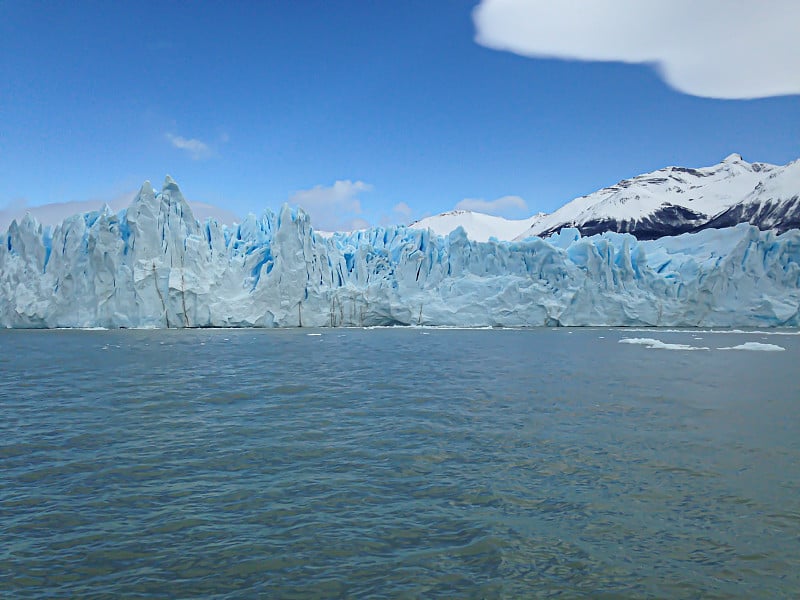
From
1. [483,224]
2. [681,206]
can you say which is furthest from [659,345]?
[483,224]

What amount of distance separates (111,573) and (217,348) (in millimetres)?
18826

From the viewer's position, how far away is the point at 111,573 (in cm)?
396

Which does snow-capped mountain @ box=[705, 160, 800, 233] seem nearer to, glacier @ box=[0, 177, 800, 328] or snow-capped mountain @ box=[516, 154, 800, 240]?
snow-capped mountain @ box=[516, 154, 800, 240]

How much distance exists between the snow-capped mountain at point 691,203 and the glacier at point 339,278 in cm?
3580

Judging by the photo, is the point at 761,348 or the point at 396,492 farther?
the point at 761,348

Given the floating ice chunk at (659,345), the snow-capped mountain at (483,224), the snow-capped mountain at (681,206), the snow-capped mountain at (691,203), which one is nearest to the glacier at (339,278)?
the floating ice chunk at (659,345)

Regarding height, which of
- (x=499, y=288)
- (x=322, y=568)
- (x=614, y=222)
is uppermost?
(x=614, y=222)

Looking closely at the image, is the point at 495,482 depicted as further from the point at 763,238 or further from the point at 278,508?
the point at 763,238

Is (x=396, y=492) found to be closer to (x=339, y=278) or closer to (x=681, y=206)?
(x=339, y=278)

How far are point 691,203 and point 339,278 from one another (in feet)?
291

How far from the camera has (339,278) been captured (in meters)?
38.5

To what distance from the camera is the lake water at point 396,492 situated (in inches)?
156

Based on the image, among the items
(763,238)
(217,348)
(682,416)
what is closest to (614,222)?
(763,238)

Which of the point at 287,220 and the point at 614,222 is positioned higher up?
the point at 614,222
